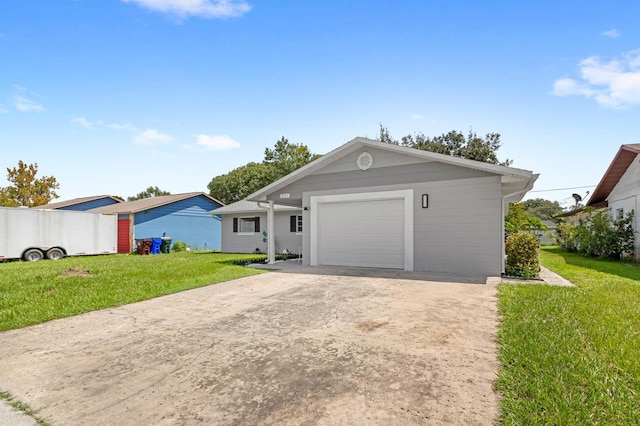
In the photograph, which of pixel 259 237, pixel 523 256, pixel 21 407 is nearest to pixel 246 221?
pixel 259 237

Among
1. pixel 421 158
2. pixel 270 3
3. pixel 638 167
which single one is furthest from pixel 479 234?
pixel 638 167

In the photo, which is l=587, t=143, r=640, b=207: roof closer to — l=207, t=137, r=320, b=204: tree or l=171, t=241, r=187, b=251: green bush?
l=171, t=241, r=187, b=251: green bush

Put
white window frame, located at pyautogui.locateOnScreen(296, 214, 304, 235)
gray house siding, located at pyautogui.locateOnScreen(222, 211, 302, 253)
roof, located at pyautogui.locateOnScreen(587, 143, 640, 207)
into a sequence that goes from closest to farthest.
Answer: roof, located at pyautogui.locateOnScreen(587, 143, 640, 207) → white window frame, located at pyautogui.locateOnScreen(296, 214, 304, 235) → gray house siding, located at pyautogui.locateOnScreen(222, 211, 302, 253)

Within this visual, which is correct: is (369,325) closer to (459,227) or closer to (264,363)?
(264,363)

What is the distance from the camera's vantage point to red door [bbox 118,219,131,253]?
66.8ft

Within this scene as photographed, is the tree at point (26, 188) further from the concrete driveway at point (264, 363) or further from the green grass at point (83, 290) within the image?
the concrete driveway at point (264, 363)

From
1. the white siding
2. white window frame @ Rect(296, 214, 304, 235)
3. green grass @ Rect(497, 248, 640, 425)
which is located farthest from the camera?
white window frame @ Rect(296, 214, 304, 235)

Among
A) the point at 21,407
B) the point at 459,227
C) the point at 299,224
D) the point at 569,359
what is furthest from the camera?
the point at 299,224

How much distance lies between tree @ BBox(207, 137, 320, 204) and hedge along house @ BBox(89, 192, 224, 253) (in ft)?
37.4

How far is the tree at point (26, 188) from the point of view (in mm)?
28131

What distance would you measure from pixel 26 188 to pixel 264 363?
36.5 meters

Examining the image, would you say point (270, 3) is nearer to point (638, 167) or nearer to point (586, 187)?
point (638, 167)

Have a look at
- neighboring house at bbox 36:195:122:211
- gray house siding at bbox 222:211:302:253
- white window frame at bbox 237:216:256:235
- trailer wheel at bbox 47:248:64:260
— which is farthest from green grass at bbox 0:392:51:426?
neighboring house at bbox 36:195:122:211

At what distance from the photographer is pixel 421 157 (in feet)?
29.6
